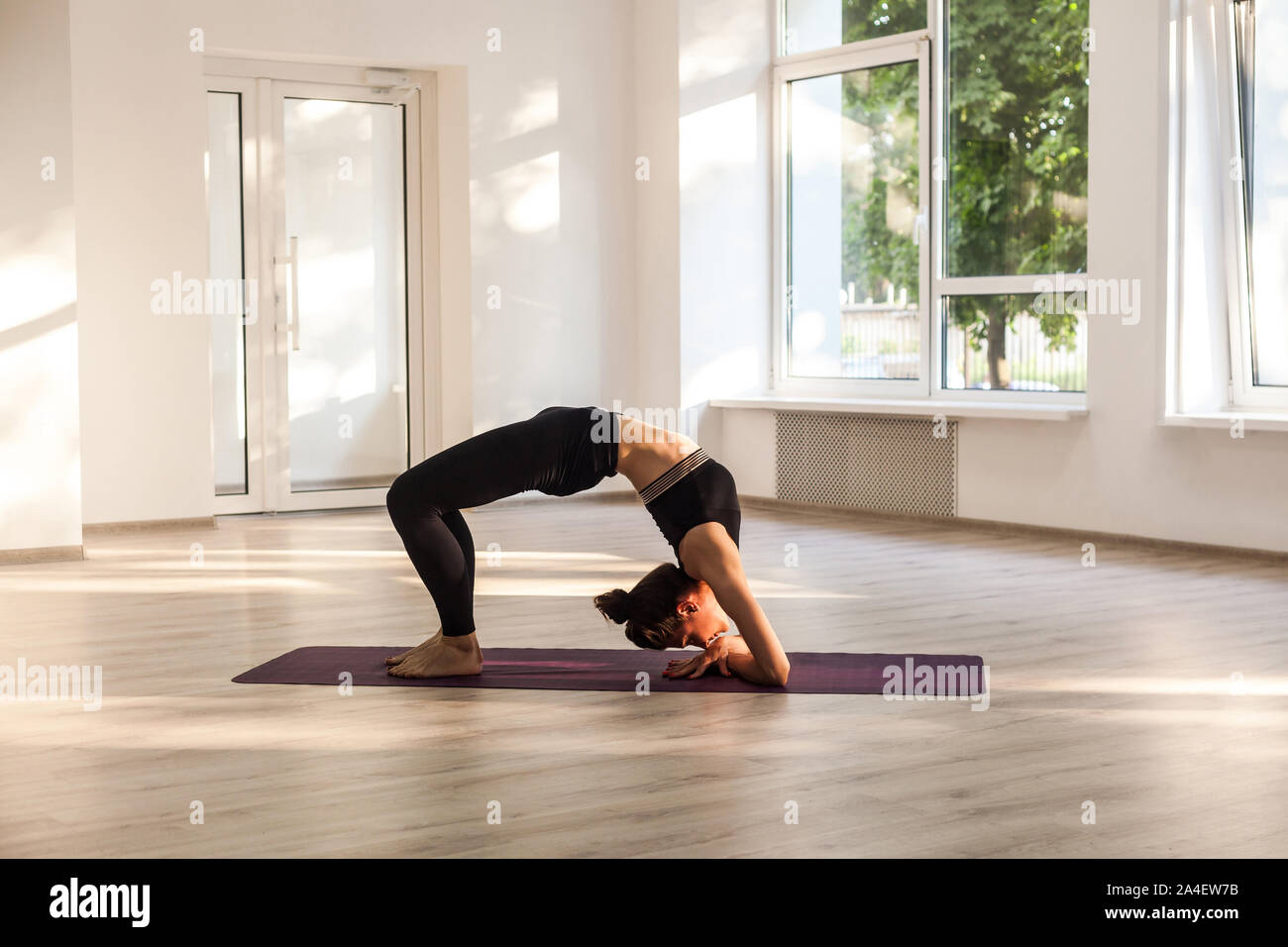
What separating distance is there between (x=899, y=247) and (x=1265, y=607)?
342 cm

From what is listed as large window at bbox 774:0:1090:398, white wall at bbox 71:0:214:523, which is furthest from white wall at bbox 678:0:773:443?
white wall at bbox 71:0:214:523

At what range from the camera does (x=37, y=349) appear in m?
5.95

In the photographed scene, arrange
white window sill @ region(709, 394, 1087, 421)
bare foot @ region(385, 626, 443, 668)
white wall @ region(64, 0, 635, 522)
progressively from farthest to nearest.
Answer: white wall @ region(64, 0, 635, 522)
white window sill @ region(709, 394, 1087, 421)
bare foot @ region(385, 626, 443, 668)

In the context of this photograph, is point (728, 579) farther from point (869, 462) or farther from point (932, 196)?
point (932, 196)

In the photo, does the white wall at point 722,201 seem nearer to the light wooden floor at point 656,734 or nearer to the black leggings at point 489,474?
the light wooden floor at point 656,734

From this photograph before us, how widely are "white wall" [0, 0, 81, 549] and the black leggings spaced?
298 centimetres

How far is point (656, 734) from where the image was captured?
3270 millimetres

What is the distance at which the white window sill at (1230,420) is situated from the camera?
577cm

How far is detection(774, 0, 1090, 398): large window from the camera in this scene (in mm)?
6836

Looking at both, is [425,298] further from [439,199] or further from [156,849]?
[156,849]

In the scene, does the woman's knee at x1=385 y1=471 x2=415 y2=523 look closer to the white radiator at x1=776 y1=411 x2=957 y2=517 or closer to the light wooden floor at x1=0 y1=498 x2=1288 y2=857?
the light wooden floor at x1=0 y1=498 x2=1288 y2=857

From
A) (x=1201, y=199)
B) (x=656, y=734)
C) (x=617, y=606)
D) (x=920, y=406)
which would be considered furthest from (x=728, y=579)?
(x=920, y=406)

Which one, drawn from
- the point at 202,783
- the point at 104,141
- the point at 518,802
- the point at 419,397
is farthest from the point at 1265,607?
the point at 104,141

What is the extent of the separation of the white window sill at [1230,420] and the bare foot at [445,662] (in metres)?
3.54
